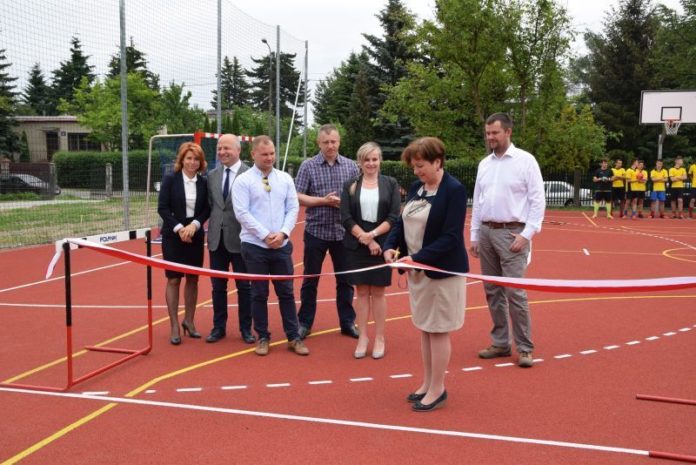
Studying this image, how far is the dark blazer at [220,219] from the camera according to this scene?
19.7 feet

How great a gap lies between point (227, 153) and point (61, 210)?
15.3m

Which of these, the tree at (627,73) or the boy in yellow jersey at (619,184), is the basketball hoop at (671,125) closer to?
the boy in yellow jersey at (619,184)

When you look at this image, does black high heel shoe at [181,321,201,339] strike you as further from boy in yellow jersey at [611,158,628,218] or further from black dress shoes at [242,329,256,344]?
boy in yellow jersey at [611,158,628,218]

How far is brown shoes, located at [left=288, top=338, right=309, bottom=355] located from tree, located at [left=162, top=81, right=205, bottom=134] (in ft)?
109

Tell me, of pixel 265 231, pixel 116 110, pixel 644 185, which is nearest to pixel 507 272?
pixel 265 231

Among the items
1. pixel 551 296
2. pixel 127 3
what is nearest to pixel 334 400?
pixel 551 296

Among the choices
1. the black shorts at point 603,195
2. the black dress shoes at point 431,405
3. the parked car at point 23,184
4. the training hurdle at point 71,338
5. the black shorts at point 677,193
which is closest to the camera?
the black dress shoes at point 431,405

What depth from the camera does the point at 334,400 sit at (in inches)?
177

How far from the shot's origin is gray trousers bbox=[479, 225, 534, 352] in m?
5.27

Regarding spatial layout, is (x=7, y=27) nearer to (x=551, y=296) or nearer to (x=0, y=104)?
(x=551, y=296)

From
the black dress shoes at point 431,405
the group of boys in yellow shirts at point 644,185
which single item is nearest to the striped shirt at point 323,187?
the black dress shoes at point 431,405

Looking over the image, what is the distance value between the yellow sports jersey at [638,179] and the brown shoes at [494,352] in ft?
53.3

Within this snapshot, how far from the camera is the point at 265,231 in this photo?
5520mm

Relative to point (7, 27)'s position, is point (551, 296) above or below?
below
